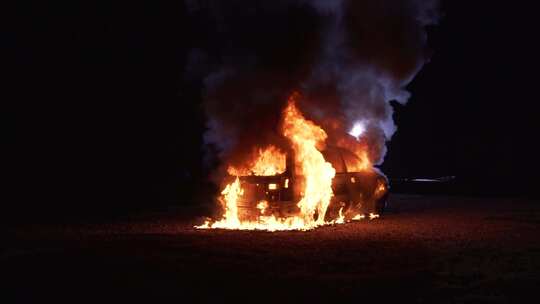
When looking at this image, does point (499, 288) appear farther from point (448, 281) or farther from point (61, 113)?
point (61, 113)

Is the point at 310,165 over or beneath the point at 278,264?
over

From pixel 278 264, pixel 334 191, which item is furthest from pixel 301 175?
pixel 278 264

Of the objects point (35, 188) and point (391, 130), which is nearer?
point (391, 130)

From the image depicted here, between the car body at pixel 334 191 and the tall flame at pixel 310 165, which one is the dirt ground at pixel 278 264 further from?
the car body at pixel 334 191

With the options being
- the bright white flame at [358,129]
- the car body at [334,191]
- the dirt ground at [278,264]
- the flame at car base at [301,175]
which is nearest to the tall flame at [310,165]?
the flame at car base at [301,175]

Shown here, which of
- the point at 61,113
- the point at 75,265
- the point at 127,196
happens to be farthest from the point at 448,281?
the point at 61,113

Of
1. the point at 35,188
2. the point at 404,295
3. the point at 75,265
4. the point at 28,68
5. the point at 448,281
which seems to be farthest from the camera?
the point at 28,68

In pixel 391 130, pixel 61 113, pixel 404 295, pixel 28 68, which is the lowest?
pixel 404 295

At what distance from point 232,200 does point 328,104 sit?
184 inches

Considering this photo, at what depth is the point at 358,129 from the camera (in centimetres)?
1994

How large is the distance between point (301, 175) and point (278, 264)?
6.24 metres

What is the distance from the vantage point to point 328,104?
61.7 ft

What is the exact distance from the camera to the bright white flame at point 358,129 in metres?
19.8

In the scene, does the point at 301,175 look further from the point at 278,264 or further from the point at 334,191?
the point at 278,264
